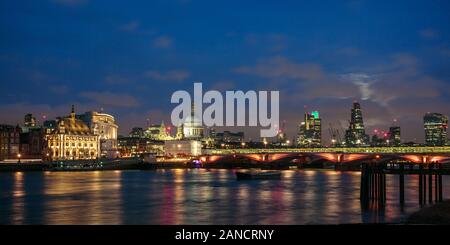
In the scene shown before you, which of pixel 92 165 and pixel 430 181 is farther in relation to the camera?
pixel 92 165

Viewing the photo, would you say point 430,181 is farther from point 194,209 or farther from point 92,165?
point 92,165

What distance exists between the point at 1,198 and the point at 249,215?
30533 millimetres

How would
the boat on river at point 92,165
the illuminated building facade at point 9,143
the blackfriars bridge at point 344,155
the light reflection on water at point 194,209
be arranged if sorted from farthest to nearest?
the illuminated building facade at point 9,143
the boat on river at point 92,165
the blackfriars bridge at point 344,155
the light reflection on water at point 194,209

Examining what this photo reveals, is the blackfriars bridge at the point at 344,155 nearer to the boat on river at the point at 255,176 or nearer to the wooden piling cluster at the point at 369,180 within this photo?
the boat on river at the point at 255,176

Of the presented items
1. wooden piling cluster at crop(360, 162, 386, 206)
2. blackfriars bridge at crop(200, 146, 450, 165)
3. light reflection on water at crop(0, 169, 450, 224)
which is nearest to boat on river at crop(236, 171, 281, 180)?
blackfriars bridge at crop(200, 146, 450, 165)

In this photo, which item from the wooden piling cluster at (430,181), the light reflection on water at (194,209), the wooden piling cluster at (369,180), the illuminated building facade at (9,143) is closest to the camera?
the light reflection on water at (194,209)

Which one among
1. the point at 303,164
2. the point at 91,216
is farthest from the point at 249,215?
the point at 303,164

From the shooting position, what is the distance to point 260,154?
174 metres

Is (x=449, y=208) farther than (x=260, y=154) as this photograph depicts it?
No

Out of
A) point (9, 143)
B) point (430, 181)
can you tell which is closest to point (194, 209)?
point (430, 181)

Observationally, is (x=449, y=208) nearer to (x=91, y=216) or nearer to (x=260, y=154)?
(x=91, y=216)

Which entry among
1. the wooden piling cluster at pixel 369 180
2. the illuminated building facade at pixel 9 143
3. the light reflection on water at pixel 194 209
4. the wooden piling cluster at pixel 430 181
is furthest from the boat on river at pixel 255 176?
the illuminated building facade at pixel 9 143
